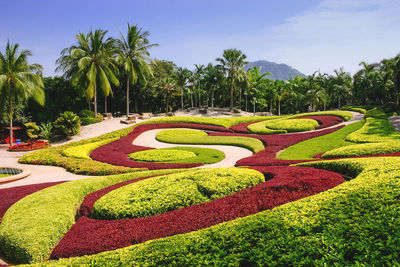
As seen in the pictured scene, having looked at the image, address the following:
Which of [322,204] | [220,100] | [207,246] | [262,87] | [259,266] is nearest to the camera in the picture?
[259,266]

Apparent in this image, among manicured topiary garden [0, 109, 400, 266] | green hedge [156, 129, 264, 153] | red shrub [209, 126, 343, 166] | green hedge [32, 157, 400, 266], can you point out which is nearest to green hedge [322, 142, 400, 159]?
manicured topiary garden [0, 109, 400, 266]

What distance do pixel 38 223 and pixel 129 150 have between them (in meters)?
14.2

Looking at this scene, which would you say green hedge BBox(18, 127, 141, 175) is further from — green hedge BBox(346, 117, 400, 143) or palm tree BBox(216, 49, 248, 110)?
palm tree BBox(216, 49, 248, 110)

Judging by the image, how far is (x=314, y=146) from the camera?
20.2 meters

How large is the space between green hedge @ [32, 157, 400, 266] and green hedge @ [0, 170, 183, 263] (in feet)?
4.25

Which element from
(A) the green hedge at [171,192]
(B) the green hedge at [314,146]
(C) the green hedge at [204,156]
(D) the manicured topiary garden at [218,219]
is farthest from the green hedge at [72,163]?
(B) the green hedge at [314,146]

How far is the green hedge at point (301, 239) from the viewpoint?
477 centimetres

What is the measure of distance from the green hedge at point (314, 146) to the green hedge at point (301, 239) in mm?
10882

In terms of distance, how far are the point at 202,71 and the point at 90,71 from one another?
30.9 metres

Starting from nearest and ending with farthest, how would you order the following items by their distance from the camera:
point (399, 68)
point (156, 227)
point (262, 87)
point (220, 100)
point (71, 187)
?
point (156, 227) < point (71, 187) < point (399, 68) < point (262, 87) < point (220, 100)

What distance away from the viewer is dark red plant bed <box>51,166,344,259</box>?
6.85 metres

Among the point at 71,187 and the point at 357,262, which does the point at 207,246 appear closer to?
the point at 357,262

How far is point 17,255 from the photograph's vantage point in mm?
6957

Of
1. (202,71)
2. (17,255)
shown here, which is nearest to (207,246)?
(17,255)
